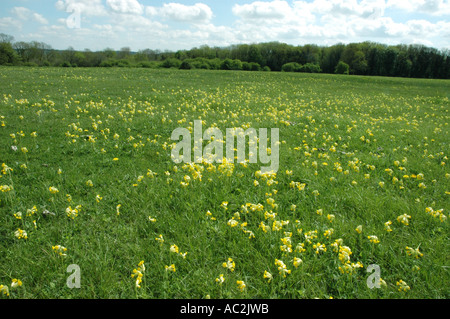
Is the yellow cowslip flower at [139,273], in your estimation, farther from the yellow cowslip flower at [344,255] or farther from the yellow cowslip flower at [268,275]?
the yellow cowslip flower at [344,255]

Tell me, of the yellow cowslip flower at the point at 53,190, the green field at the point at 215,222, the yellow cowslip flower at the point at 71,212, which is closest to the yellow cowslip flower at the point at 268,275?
the green field at the point at 215,222

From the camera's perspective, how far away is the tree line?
6306 cm

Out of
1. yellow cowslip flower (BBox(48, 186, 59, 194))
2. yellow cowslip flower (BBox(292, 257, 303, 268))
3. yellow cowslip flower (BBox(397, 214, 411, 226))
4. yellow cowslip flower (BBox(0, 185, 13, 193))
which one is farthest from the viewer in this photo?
yellow cowslip flower (BBox(48, 186, 59, 194))

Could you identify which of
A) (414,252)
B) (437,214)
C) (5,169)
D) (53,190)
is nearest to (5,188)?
(53,190)

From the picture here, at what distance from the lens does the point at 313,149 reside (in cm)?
676

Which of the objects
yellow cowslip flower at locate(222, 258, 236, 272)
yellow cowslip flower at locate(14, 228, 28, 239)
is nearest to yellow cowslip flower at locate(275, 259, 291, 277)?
yellow cowslip flower at locate(222, 258, 236, 272)

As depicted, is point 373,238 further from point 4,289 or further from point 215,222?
point 4,289

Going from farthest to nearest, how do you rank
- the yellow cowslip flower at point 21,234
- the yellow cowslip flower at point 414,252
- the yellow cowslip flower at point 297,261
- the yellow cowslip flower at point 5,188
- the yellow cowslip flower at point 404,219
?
the yellow cowslip flower at point 5,188, the yellow cowslip flower at point 404,219, the yellow cowslip flower at point 21,234, the yellow cowslip flower at point 414,252, the yellow cowslip flower at point 297,261

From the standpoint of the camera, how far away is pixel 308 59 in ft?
259

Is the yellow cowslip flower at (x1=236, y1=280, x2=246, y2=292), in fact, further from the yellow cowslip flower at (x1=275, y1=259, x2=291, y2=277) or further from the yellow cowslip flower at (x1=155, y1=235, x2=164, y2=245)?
the yellow cowslip flower at (x1=155, y1=235, x2=164, y2=245)

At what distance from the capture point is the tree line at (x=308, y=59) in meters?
63.1
